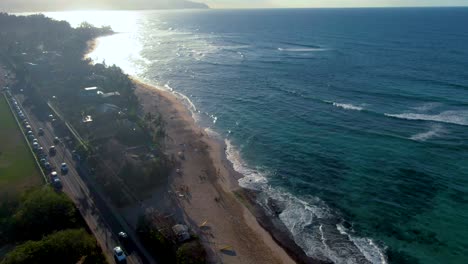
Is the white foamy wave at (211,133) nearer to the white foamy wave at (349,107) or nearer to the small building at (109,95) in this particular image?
the small building at (109,95)

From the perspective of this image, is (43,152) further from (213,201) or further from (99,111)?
(213,201)

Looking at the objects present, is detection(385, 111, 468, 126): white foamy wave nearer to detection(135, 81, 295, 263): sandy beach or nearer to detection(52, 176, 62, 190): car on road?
detection(135, 81, 295, 263): sandy beach

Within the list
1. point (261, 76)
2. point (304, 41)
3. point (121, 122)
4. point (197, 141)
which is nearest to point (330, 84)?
point (261, 76)

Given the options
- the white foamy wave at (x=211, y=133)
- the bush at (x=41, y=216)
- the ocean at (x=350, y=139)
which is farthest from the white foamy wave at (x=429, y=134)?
the bush at (x=41, y=216)

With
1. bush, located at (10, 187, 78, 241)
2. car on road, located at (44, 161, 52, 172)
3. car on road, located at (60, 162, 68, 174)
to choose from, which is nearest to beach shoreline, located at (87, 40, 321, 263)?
bush, located at (10, 187, 78, 241)

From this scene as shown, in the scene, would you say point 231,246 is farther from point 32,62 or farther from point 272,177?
point 32,62

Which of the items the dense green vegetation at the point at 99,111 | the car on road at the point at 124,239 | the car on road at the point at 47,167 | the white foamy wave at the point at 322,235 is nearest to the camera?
the car on road at the point at 124,239
